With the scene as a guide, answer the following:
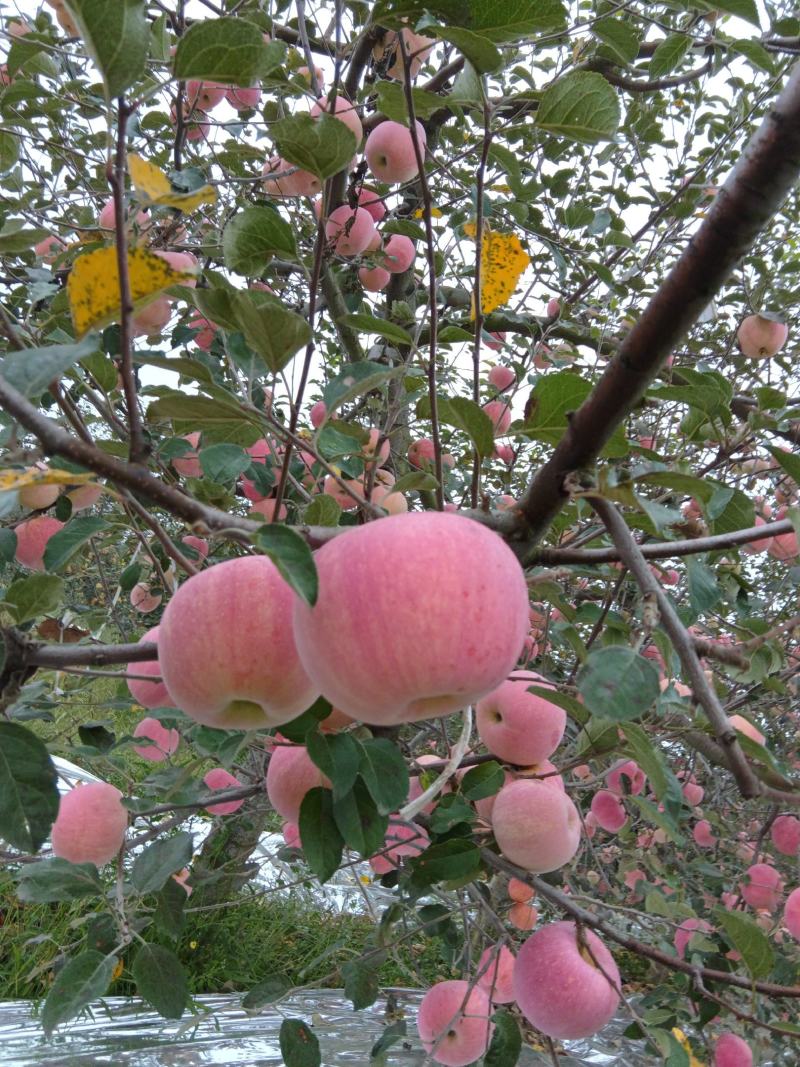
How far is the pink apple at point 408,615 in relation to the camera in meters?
0.55

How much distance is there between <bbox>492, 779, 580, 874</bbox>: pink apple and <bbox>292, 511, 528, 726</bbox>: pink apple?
2.23 feet

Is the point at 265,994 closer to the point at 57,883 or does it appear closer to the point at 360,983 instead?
the point at 360,983

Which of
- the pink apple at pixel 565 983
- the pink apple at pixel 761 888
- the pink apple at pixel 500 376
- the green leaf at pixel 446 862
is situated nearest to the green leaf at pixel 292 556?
the green leaf at pixel 446 862

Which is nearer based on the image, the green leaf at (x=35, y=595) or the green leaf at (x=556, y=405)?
the green leaf at (x=556, y=405)

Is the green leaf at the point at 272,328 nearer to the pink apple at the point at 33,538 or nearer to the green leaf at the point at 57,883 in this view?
the green leaf at the point at 57,883

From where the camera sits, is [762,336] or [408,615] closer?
[408,615]

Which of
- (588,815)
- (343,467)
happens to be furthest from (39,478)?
(588,815)

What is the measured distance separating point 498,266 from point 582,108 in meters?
0.20

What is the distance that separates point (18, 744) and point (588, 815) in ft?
5.57

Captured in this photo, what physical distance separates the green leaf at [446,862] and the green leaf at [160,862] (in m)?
0.38

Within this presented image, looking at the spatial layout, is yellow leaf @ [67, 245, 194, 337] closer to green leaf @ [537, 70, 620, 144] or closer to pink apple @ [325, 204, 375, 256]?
green leaf @ [537, 70, 620, 144]

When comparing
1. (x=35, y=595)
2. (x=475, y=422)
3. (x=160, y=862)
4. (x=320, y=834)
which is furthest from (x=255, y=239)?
(x=160, y=862)

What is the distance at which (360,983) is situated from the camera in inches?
49.1

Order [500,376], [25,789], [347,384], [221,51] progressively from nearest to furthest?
1. [221,51]
2. [25,789]
3. [347,384]
4. [500,376]
